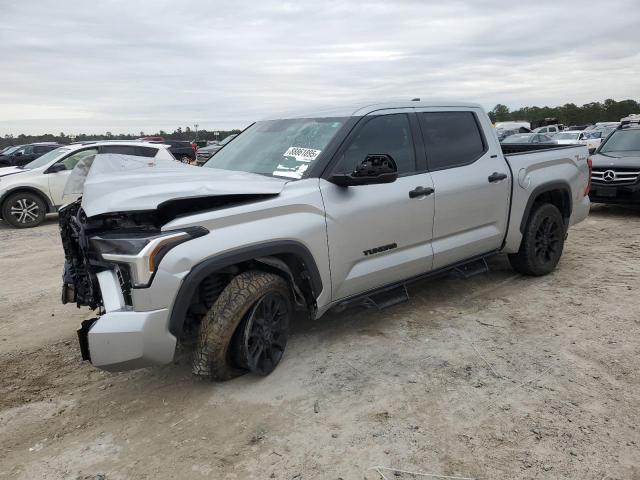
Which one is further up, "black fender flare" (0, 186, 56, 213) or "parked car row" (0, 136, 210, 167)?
"parked car row" (0, 136, 210, 167)

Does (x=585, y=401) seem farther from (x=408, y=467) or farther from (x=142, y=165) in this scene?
(x=142, y=165)

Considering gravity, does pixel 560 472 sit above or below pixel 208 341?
below

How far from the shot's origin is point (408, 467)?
2502 millimetres

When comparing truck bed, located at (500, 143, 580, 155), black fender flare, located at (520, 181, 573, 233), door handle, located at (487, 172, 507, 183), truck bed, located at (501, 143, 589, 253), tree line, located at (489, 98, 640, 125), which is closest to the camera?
door handle, located at (487, 172, 507, 183)

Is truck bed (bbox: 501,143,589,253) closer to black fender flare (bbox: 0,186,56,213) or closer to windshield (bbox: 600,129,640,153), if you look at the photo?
windshield (bbox: 600,129,640,153)

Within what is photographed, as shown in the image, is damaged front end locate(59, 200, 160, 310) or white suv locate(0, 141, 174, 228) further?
white suv locate(0, 141, 174, 228)

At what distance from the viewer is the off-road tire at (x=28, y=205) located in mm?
9805

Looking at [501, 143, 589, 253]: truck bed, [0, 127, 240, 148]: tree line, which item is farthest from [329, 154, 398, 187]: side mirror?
[0, 127, 240, 148]: tree line

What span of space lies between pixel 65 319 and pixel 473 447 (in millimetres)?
3737

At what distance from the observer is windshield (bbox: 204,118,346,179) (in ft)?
12.0

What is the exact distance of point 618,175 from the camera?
29.1 ft

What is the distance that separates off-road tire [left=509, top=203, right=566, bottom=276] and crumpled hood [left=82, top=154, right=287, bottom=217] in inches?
115

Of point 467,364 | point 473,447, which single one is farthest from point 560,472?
point 467,364

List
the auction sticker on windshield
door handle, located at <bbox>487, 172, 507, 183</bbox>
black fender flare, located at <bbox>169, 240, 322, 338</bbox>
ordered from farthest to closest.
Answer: door handle, located at <bbox>487, 172, 507, 183</bbox>
the auction sticker on windshield
black fender flare, located at <bbox>169, 240, 322, 338</bbox>
